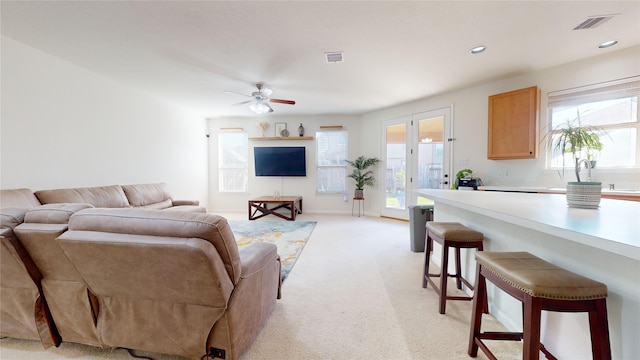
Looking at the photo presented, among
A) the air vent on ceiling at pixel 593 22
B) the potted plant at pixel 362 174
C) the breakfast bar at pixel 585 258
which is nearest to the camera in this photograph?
the breakfast bar at pixel 585 258

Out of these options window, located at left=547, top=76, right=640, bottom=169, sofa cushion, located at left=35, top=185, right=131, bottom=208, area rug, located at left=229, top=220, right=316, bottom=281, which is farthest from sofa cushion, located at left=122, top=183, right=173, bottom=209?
window, located at left=547, top=76, right=640, bottom=169

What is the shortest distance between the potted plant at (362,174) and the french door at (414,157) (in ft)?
1.17

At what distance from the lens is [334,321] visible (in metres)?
1.74

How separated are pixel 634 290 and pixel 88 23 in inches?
165

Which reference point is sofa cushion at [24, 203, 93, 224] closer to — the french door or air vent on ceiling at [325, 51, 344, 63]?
air vent on ceiling at [325, 51, 344, 63]

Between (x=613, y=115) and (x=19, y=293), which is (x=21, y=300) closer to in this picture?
(x=19, y=293)

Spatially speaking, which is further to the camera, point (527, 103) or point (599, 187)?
point (527, 103)

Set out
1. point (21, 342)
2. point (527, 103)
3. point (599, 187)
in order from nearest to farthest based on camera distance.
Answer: point (599, 187) → point (21, 342) → point (527, 103)

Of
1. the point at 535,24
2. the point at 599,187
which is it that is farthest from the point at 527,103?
the point at 599,187

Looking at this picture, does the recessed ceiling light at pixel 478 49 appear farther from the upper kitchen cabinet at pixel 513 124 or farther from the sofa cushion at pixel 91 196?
the sofa cushion at pixel 91 196

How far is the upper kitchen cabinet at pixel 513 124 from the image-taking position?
3186 millimetres

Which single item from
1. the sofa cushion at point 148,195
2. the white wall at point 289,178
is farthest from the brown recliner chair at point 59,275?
the white wall at point 289,178

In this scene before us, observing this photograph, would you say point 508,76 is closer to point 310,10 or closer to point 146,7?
point 310,10

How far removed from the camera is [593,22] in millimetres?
2230
